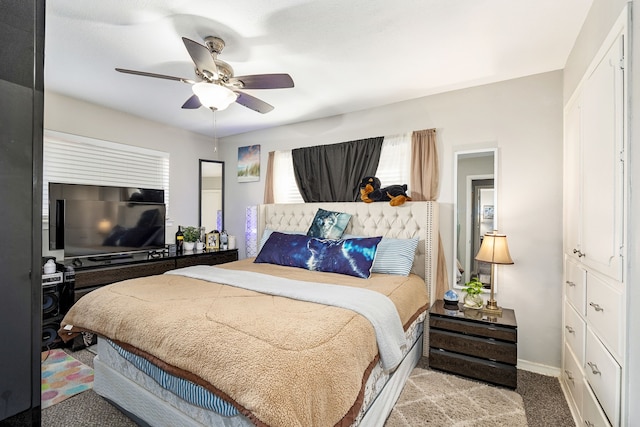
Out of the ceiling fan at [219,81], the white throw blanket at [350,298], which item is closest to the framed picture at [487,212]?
the white throw blanket at [350,298]

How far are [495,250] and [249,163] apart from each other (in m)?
3.44

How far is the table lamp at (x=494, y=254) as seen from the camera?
2.49m

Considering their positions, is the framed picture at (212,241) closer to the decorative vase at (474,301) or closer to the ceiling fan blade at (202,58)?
the ceiling fan blade at (202,58)

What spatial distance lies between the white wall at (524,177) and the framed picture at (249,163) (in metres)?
2.41

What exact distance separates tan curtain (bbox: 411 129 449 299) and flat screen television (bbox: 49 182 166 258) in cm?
317

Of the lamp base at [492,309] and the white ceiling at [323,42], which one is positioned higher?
the white ceiling at [323,42]

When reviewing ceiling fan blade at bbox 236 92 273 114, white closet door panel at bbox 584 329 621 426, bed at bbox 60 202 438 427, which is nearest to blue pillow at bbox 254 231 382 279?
bed at bbox 60 202 438 427

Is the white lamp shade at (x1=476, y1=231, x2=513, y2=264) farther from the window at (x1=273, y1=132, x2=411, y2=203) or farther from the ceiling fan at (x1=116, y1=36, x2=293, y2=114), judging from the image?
the ceiling fan at (x1=116, y1=36, x2=293, y2=114)

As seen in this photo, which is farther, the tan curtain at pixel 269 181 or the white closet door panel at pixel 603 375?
the tan curtain at pixel 269 181

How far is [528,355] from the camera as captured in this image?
8.71 feet

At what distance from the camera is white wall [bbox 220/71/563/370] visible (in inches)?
102

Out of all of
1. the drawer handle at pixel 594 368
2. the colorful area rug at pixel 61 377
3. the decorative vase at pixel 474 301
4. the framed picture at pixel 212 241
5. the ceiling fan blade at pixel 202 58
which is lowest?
the colorful area rug at pixel 61 377

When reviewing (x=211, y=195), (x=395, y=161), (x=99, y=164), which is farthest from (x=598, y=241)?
(x=99, y=164)

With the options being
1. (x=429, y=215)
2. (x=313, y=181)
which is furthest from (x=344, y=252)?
(x=313, y=181)
